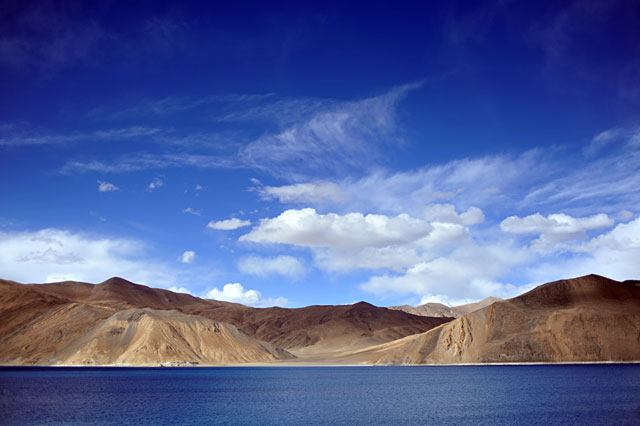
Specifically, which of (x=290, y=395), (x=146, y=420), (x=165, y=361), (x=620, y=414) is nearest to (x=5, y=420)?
(x=146, y=420)

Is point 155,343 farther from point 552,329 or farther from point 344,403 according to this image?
point 344,403

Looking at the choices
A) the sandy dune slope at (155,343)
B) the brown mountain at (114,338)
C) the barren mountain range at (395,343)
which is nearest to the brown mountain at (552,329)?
the barren mountain range at (395,343)

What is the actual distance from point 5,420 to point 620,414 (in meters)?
47.1

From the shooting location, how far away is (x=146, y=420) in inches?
1863

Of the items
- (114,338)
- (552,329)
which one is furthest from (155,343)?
(552,329)

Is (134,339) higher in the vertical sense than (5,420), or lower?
higher

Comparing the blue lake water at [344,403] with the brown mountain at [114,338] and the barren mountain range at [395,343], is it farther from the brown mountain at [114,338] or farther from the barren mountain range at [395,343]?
the brown mountain at [114,338]

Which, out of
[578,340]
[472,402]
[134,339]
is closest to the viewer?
[472,402]

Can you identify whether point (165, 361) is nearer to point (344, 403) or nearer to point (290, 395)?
point (290, 395)

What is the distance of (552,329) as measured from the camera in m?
126

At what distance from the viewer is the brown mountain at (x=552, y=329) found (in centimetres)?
12262

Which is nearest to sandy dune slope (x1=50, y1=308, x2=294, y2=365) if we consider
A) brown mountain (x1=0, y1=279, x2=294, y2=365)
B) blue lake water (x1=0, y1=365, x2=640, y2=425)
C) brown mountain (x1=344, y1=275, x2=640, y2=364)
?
brown mountain (x1=0, y1=279, x2=294, y2=365)

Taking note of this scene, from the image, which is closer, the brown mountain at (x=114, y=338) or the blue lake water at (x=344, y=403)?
the blue lake water at (x=344, y=403)

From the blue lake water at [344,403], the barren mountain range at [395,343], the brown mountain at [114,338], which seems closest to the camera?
Answer: the blue lake water at [344,403]
